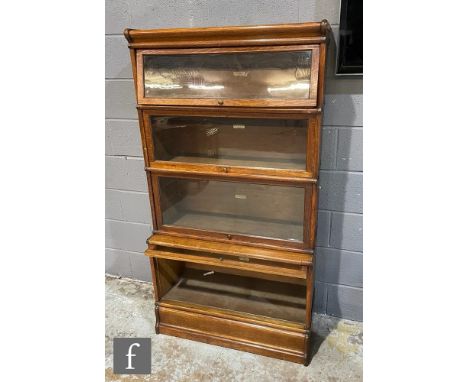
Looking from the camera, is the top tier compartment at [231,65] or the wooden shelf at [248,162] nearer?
the top tier compartment at [231,65]

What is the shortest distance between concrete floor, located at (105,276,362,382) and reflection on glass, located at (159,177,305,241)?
1.95 feet

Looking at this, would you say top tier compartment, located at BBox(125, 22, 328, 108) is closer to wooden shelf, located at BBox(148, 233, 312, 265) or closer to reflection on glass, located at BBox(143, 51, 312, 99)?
reflection on glass, located at BBox(143, 51, 312, 99)

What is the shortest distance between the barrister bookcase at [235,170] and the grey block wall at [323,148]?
25 centimetres

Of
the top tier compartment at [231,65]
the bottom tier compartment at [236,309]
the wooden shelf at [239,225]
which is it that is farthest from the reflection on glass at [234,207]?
the top tier compartment at [231,65]

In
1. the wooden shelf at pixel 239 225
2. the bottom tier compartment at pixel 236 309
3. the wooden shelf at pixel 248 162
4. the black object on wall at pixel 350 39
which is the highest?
the black object on wall at pixel 350 39

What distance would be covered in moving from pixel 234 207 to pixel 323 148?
0.48 m

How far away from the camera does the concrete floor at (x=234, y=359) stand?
1.43 meters

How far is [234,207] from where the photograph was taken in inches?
58.7

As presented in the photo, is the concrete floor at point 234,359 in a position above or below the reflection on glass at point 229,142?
below

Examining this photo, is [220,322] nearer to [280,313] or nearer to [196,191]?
[280,313]

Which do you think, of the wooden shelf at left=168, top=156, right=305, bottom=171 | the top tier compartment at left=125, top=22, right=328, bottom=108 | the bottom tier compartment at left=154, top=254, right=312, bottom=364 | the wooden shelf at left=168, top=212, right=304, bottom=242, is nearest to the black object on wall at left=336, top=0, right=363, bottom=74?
the top tier compartment at left=125, top=22, right=328, bottom=108

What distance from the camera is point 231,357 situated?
1.52 metres

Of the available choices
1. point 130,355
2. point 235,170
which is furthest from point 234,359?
point 235,170

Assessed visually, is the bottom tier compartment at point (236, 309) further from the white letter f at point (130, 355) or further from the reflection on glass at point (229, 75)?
the reflection on glass at point (229, 75)
